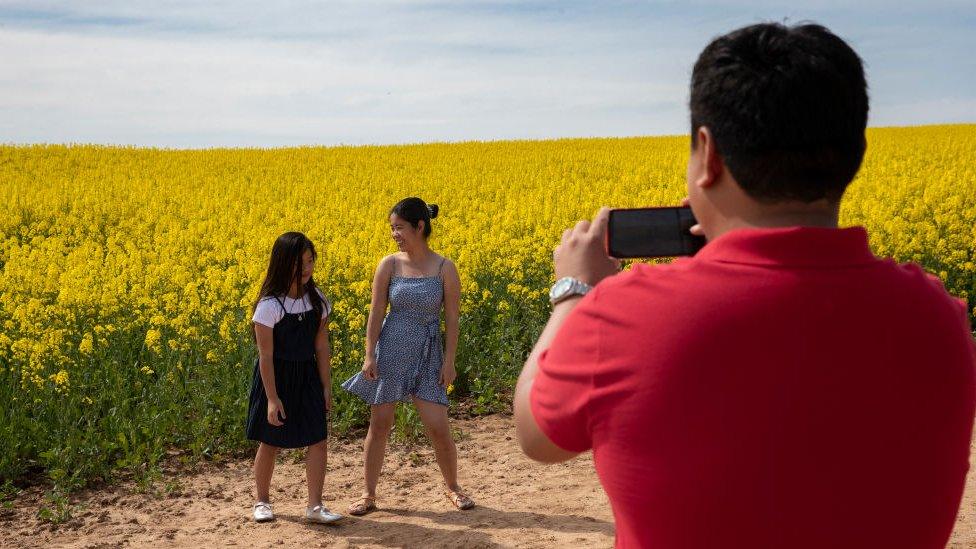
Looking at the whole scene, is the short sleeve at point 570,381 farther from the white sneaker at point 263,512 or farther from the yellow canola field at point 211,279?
the yellow canola field at point 211,279

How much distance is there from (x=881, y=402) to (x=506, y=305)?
7338mm

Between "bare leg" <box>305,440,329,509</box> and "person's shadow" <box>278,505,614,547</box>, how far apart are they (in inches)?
7.0

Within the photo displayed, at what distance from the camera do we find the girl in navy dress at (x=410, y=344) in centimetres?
570

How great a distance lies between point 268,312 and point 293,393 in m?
0.45

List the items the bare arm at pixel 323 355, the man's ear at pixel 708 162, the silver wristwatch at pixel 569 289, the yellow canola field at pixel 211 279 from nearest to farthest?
the man's ear at pixel 708 162 → the silver wristwatch at pixel 569 289 → the bare arm at pixel 323 355 → the yellow canola field at pixel 211 279

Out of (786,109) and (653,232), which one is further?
(653,232)

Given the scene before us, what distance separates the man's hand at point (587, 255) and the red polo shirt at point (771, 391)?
22 centimetres

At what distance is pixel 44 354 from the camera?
7324 mm

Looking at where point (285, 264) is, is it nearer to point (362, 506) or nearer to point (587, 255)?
point (362, 506)

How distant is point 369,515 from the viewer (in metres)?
5.84

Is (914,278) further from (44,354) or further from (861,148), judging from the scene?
(44,354)

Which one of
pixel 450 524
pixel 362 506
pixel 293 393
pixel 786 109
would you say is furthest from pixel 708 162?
pixel 362 506

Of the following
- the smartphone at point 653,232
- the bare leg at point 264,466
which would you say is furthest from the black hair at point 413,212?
the smartphone at point 653,232

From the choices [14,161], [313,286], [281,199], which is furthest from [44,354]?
[14,161]
